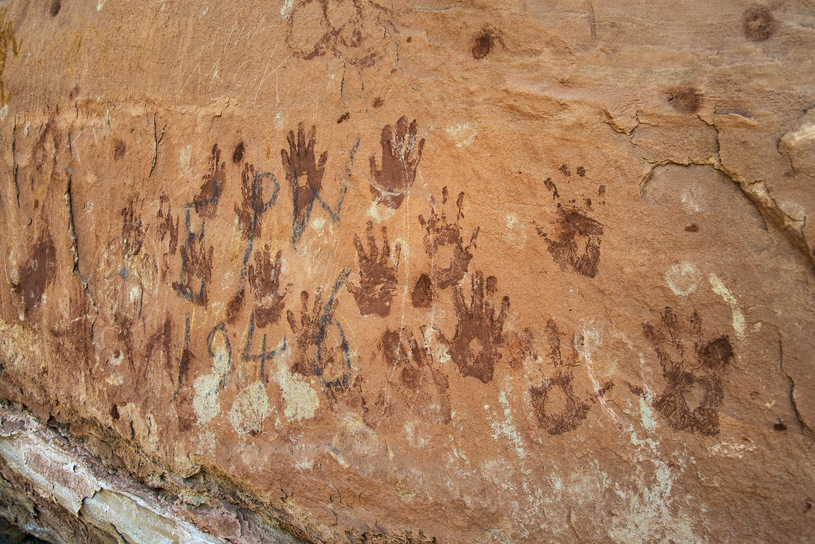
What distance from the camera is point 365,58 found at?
5.83 ft

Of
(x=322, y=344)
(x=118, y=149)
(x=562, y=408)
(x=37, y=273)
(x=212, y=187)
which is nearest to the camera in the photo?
(x=562, y=408)

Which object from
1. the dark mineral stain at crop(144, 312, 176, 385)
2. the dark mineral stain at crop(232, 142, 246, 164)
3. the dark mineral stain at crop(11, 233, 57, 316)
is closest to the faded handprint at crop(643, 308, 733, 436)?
the dark mineral stain at crop(232, 142, 246, 164)

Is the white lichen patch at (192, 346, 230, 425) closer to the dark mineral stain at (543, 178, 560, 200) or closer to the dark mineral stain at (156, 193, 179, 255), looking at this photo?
the dark mineral stain at (156, 193, 179, 255)

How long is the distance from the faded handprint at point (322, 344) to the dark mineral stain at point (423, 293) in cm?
25

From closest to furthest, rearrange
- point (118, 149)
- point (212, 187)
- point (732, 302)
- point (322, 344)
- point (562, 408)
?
point (732, 302), point (562, 408), point (322, 344), point (212, 187), point (118, 149)

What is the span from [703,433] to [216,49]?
2.06 metres

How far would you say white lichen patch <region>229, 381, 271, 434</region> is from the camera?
188cm

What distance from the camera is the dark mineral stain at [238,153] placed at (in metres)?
1.96

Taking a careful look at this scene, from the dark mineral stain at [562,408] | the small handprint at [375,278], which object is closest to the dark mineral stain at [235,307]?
the small handprint at [375,278]

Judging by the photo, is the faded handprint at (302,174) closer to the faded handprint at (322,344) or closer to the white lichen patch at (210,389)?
the faded handprint at (322,344)

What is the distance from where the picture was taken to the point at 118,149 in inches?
88.8

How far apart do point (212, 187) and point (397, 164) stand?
765 mm

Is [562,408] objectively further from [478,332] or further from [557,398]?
[478,332]

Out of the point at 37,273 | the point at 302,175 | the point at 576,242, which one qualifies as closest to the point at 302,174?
the point at 302,175
